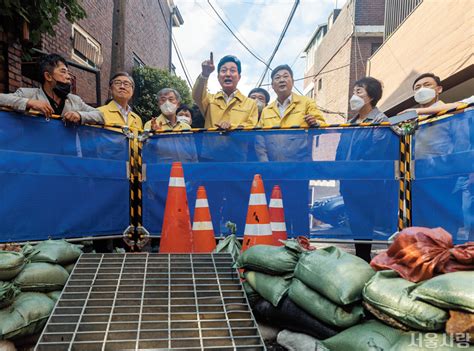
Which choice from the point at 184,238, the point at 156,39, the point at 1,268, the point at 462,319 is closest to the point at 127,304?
the point at 1,268

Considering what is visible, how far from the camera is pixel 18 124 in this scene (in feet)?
10.8

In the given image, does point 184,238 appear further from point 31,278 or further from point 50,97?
point 50,97

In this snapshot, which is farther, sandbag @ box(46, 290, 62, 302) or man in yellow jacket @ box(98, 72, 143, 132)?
man in yellow jacket @ box(98, 72, 143, 132)

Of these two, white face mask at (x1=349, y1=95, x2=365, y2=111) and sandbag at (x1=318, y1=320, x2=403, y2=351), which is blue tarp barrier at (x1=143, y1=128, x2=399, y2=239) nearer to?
white face mask at (x1=349, y1=95, x2=365, y2=111)

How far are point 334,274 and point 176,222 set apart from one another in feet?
6.19

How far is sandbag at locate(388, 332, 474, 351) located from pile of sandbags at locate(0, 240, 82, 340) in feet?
6.35

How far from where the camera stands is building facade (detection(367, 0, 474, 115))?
755 centimetres

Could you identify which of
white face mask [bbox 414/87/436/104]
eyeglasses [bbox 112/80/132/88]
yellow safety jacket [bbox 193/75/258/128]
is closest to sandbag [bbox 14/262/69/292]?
eyeglasses [bbox 112/80/132/88]

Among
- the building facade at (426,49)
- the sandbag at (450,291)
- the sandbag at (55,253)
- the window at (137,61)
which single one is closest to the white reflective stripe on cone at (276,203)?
the sandbag at (55,253)

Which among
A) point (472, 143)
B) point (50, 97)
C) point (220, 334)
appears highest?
point (50, 97)

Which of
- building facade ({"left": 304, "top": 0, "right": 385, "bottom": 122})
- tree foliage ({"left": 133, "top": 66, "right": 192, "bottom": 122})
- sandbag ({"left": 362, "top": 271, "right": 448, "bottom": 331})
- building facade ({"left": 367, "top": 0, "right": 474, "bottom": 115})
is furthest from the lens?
building facade ({"left": 304, "top": 0, "right": 385, "bottom": 122})

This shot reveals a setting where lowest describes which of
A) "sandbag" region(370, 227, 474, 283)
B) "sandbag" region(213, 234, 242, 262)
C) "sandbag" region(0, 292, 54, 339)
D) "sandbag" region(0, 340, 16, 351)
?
"sandbag" region(0, 340, 16, 351)

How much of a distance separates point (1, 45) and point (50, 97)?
1.82 m

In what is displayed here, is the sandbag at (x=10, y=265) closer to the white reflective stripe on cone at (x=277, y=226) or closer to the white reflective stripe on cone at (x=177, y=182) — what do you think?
the white reflective stripe on cone at (x=177, y=182)
